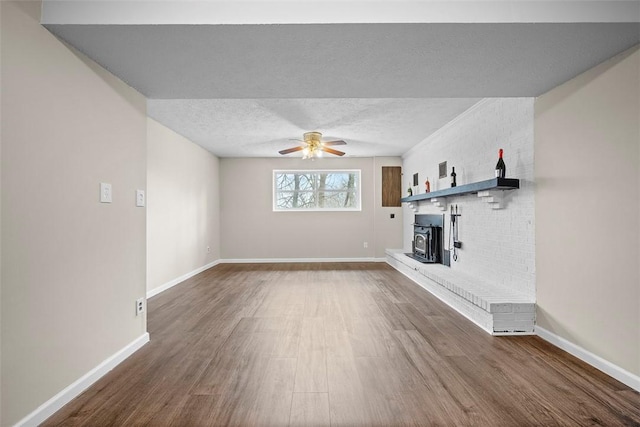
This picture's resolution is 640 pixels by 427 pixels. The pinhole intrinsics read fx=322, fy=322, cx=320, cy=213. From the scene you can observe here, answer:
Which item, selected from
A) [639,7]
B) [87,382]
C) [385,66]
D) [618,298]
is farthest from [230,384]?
[639,7]

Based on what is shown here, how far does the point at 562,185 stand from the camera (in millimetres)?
2434

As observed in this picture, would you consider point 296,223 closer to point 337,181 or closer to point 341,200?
point 341,200

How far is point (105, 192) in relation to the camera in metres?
2.13

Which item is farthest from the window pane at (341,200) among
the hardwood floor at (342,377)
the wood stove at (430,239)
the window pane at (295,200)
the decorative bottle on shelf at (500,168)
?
the decorative bottle on shelf at (500,168)

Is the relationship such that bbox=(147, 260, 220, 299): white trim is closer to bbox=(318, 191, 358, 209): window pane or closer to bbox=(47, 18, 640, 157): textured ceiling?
bbox=(47, 18, 640, 157): textured ceiling

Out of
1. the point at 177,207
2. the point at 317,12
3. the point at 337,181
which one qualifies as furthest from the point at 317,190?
the point at 317,12

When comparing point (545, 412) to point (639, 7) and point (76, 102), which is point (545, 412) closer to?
point (639, 7)

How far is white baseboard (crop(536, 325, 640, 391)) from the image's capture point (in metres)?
1.91

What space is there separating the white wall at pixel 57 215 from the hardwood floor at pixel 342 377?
0.26 m

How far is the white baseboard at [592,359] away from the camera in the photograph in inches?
75.2

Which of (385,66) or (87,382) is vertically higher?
(385,66)

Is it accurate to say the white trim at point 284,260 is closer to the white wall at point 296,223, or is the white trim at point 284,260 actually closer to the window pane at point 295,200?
the white wall at point 296,223

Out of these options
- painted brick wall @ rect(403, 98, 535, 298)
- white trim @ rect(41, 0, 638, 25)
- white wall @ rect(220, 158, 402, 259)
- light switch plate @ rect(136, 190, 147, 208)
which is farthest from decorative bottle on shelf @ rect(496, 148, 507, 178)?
white wall @ rect(220, 158, 402, 259)

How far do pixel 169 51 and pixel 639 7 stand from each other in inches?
101
